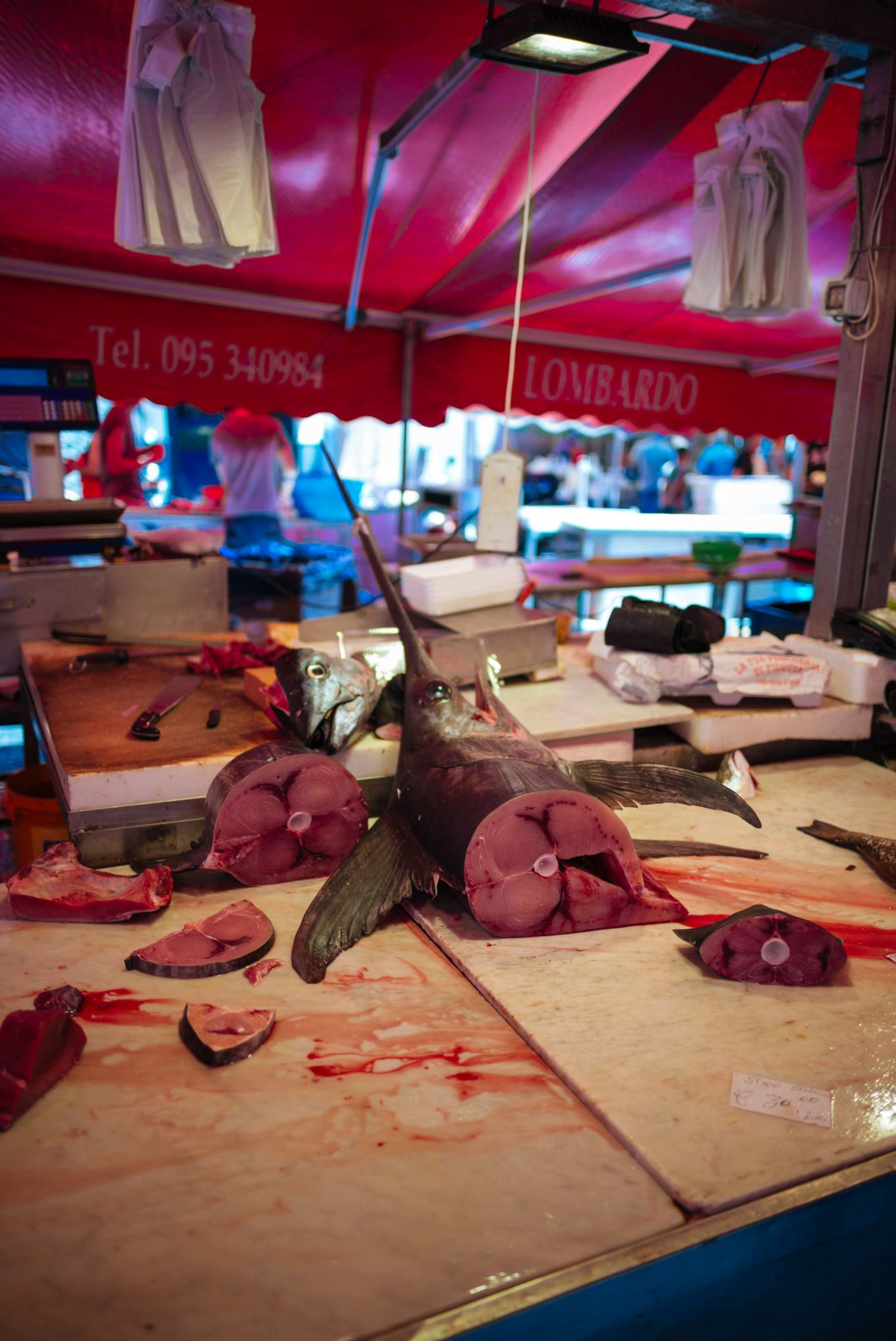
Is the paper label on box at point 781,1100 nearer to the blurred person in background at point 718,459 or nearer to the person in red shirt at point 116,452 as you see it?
the person in red shirt at point 116,452

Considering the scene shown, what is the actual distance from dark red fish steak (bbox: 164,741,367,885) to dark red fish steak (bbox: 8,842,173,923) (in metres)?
0.08

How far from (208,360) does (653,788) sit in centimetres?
455

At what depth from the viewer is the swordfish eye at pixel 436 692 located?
235cm

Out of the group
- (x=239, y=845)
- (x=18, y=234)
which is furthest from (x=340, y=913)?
(x=18, y=234)

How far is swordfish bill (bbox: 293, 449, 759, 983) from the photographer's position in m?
1.87

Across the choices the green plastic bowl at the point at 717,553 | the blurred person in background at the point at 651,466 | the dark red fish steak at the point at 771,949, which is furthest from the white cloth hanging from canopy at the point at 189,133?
the blurred person in background at the point at 651,466

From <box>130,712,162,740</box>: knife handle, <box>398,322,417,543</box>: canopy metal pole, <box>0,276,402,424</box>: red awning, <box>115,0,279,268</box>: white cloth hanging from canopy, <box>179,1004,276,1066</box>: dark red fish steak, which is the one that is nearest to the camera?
<box>179,1004,276,1066</box>: dark red fish steak

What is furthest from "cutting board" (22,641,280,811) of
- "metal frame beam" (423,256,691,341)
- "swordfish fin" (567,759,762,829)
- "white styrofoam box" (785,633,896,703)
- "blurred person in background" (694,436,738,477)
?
"blurred person in background" (694,436,738,477)

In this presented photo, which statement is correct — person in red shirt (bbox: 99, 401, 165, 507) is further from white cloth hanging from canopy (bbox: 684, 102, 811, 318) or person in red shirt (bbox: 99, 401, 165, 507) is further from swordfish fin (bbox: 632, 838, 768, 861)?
swordfish fin (bbox: 632, 838, 768, 861)

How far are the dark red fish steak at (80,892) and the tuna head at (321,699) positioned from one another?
0.50 meters

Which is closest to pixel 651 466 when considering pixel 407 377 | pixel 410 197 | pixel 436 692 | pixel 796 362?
pixel 796 362

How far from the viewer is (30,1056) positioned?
4.68 feet

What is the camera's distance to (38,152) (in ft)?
14.0

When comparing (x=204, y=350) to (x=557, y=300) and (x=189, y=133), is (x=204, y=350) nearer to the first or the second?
(x=557, y=300)
